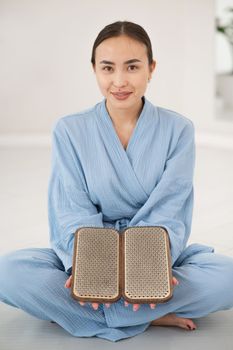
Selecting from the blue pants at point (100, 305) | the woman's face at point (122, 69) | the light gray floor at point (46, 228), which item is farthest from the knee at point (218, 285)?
the woman's face at point (122, 69)

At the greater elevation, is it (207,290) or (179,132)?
(179,132)

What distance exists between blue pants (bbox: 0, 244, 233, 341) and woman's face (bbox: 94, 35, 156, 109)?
1.96 feet

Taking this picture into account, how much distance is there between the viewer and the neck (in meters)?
2.28

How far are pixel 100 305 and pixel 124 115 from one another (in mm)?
658

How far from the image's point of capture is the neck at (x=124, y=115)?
2.28 m

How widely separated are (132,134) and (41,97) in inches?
135

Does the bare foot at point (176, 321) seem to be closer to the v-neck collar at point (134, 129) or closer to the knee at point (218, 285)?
the knee at point (218, 285)

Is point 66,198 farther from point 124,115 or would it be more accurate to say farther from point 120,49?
point 120,49

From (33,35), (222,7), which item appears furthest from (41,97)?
(222,7)

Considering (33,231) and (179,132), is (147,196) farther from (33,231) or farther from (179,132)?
(33,231)

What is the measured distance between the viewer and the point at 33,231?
327 centimetres

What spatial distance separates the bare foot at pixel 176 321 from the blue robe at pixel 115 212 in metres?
0.03

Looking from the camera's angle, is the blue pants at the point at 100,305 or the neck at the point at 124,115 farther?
the neck at the point at 124,115

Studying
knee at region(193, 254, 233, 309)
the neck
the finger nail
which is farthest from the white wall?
the finger nail
